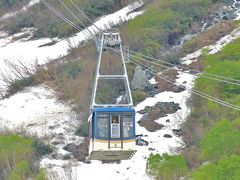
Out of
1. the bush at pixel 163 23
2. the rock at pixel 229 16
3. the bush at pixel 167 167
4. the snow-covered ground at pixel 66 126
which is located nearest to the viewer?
the bush at pixel 167 167

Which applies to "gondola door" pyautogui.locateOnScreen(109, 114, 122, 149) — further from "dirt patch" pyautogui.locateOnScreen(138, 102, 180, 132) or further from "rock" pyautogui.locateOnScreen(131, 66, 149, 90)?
"rock" pyautogui.locateOnScreen(131, 66, 149, 90)

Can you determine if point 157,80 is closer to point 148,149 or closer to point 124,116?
point 148,149

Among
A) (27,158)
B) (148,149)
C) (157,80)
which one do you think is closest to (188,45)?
(157,80)

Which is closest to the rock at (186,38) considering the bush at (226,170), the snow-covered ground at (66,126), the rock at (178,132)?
the snow-covered ground at (66,126)

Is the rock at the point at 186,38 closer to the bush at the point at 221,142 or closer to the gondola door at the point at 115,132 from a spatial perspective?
the bush at the point at 221,142

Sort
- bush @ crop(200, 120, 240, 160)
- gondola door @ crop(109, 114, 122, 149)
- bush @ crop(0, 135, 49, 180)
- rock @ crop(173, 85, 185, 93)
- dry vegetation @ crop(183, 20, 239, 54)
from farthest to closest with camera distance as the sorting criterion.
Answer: dry vegetation @ crop(183, 20, 239, 54) → rock @ crop(173, 85, 185, 93) → bush @ crop(0, 135, 49, 180) → bush @ crop(200, 120, 240, 160) → gondola door @ crop(109, 114, 122, 149)

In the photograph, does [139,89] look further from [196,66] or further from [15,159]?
[15,159]

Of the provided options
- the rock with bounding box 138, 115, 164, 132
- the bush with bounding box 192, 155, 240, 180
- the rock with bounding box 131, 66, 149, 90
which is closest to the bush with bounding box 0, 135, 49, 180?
the rock with bounding box 138, 115, 164, 132
